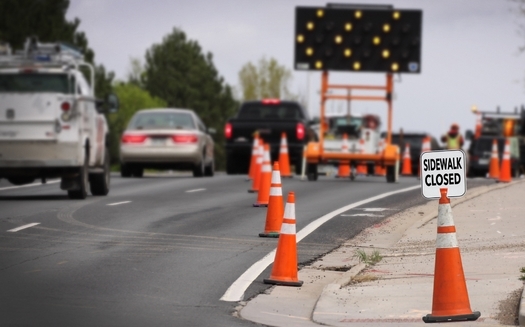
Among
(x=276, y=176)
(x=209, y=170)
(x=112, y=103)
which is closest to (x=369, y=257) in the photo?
(x=276, y=176)

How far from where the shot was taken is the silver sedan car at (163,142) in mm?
31484

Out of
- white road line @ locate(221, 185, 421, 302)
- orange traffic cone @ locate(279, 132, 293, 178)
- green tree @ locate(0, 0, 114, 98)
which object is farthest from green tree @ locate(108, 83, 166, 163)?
white road line @ locate(221, 185, 421, 302)

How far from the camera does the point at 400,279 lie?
492 inches

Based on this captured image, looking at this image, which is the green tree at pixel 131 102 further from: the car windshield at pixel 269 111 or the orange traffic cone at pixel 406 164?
the car windshield at pixel 269 111

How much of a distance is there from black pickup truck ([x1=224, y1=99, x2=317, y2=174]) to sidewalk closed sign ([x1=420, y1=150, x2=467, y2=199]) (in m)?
22.9

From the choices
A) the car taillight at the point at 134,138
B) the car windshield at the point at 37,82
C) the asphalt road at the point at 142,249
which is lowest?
the asphalt road at the point at 142,249

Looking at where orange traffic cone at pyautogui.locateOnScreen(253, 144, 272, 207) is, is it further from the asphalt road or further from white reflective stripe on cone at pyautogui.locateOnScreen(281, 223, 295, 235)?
white reflective stripe on cone at pyautogui.locateOnScreen(281, 223, 295, 235)

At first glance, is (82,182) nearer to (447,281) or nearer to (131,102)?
(447,281)

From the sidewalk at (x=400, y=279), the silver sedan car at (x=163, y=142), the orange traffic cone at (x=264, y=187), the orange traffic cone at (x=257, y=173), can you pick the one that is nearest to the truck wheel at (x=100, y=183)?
the orange traffic cone at (x=257, y=173)

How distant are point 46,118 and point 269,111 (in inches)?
560

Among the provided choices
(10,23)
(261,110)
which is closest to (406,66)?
(261,110)

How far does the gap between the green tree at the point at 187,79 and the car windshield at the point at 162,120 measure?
73.9 m

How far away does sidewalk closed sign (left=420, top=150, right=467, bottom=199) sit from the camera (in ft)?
33.1

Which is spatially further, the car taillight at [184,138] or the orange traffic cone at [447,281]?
the car taillight at [184,138]
